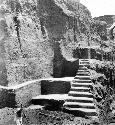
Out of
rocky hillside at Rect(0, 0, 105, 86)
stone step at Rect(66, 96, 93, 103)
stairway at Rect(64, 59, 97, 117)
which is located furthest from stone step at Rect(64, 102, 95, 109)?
rocky hillside at Rect(0, 0, 105, 86)

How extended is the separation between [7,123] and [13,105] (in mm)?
2373

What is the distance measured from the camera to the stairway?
11.1 m

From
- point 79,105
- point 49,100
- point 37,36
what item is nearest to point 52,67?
point 37,36

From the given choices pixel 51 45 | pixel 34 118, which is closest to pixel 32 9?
pixel 51 45

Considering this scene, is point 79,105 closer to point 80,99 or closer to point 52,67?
point 80,99

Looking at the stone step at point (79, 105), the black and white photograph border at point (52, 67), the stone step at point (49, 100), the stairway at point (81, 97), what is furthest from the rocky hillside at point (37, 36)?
the stone step at point (79, 105)

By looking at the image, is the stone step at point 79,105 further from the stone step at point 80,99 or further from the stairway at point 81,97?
the stone step at point 80,99

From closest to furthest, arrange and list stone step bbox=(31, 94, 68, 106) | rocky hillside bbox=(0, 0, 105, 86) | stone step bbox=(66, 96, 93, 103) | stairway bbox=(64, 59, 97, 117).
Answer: stairway bbox=(64, 59, 97, 117) → stone step bbox=(66, 96, 93, 103) → stone step bbox=(31, 94, 68, 106) → rocky hillside bbox=(0, 0, 105, 86)

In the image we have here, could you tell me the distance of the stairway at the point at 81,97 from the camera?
11.1 metres

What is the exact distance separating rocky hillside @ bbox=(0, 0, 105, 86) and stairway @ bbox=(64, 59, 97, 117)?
3676mm

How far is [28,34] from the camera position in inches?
645

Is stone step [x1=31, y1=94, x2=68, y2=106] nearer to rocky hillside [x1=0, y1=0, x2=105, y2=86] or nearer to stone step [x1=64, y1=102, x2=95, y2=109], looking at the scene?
stone step [x1=64, y1=102, x2=95, y2=109]

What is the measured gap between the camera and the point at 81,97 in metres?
12.0

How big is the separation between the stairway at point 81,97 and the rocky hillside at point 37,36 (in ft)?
12.1
